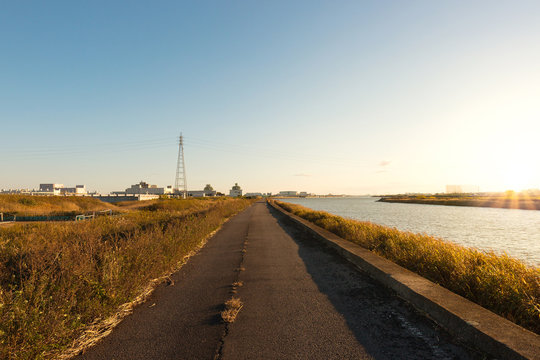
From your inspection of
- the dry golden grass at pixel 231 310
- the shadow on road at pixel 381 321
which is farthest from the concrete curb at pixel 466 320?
the dry golden grass at pixel 231 310

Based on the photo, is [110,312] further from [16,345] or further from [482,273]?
[482,273]

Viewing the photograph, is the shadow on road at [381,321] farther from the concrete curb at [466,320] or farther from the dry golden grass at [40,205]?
the dry golden grass at [40,205]

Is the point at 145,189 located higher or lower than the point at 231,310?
higher

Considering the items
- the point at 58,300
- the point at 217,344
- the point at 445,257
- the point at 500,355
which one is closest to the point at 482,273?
the point at 445,257

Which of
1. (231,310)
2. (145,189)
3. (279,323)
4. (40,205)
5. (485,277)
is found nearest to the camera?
(279,323)

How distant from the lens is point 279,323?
405 centimetres

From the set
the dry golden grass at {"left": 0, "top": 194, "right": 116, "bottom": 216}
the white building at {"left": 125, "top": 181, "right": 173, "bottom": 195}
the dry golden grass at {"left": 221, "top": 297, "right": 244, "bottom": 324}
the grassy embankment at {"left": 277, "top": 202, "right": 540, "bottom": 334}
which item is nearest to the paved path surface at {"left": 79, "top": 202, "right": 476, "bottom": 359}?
the dry golden grass at {"left": 221, "top": 297, "right": 244, "bottom": 324}

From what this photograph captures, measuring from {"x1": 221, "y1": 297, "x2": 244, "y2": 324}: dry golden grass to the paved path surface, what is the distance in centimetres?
12

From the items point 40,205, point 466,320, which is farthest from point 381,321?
point 40,205

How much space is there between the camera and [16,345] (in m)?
2.71

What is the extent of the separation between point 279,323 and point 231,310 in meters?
0.92

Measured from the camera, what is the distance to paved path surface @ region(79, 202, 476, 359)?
325cm

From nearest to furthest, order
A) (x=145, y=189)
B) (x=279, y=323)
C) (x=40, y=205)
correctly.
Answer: (x=279, y=323) → (x=40, y=205) → (x=145, y=189)

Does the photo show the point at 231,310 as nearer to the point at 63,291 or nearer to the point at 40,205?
the point at 63,291
